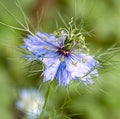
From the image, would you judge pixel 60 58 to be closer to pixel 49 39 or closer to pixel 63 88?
pixel 49 39

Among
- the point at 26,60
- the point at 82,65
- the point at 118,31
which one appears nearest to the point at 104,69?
the point at 82,65

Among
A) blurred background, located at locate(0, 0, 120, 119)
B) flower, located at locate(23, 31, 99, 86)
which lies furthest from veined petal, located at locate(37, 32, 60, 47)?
blurred background, located at locate(0, 0, 120, 119)

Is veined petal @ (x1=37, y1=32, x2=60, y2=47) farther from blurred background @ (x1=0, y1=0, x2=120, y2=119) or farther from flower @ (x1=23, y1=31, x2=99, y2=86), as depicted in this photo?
blurred background @ (x1=0, y1=0, x2=120, y2=119)

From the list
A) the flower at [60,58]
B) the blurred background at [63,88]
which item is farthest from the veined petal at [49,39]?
the blurred background at [63,88]

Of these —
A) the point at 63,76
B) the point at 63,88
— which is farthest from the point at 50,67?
the point at 63,88

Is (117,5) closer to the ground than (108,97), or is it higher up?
higher up

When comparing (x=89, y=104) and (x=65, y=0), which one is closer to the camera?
(x=89, y=104)

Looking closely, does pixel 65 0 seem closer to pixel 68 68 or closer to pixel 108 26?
pixel 108 26
